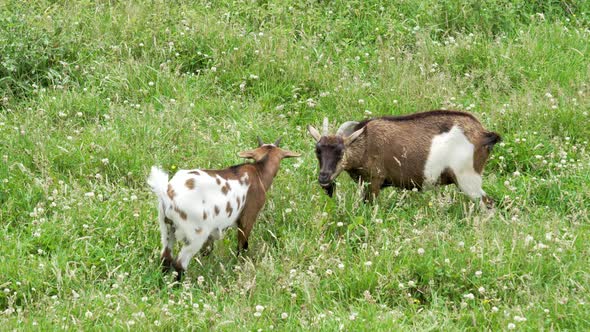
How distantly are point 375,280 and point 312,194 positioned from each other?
1680 millimetres

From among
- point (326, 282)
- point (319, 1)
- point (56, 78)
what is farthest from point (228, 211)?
point (319, 1)

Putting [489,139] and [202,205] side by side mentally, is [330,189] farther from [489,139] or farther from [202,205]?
[202,205]

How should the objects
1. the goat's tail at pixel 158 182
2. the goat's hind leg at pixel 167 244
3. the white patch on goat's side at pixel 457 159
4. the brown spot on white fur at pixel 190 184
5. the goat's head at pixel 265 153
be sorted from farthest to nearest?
1. the white patch on goat's side at pixel 457 159
2. the goat's head at pixel 265 153
3. the goat's hind leg at pixel 167 244
4. the brown spot on white fur at pixel 190 184
5. the goat's tail at pixel 158 182

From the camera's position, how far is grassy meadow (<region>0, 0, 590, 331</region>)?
25.6 feet

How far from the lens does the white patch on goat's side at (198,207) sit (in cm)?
818

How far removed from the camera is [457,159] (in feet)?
30.9

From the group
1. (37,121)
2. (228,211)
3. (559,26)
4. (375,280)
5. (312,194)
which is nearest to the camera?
(375,280)

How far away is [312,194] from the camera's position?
9.49m

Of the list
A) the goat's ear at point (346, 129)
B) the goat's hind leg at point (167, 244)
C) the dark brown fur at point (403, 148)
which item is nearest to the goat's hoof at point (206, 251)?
the goat's hind leg at point (167, 244)

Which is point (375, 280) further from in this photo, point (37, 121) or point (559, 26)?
point (559, 26)

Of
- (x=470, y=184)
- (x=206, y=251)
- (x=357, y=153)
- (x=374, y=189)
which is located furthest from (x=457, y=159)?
(x=206, y=251)

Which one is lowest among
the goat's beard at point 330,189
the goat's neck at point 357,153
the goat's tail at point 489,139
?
the goat's beard at point 330,189

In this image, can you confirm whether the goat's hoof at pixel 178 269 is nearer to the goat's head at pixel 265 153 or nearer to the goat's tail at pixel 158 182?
the goat's tail at pixel 158 182

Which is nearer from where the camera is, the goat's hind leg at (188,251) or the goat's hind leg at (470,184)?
the goat's hind leg at (188,251)
